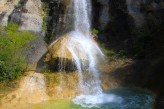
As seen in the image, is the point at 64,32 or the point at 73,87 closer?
the point at 73,87

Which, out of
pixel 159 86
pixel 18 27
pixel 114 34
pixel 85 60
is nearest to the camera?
pixel 159 86

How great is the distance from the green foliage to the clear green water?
11.0 feet

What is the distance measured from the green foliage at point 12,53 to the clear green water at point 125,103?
3.36 metres

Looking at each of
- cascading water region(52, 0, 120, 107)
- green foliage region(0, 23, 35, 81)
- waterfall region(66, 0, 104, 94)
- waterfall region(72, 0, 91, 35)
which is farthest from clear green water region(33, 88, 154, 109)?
waterfall region(72, 0, 91, 35)

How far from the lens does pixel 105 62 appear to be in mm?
23812

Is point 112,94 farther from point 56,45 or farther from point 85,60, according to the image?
point 56,45

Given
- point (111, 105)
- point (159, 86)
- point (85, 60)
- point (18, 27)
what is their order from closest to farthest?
1. point (111, 105)
2. point (159, 86)
3. point (85, 60)
4. point (18, 27)

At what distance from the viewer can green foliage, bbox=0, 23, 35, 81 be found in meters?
21.7

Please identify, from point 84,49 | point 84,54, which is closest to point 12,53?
point 84,54

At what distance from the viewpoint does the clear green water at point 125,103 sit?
18828 millimetres

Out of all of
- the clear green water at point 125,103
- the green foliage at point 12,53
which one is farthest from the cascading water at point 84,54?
the green foliage at point 12,53

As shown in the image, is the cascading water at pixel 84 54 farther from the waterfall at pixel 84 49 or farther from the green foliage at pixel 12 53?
the green foliage at pixel 12 53

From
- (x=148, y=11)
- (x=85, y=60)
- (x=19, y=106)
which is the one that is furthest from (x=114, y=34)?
(x=19, y=106)

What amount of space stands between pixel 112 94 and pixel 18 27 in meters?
9.09
